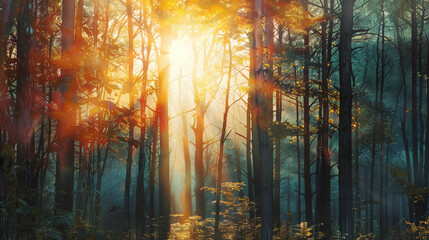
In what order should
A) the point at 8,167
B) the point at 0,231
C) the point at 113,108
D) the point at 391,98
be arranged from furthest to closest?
the point at 391,98 < the point at 113,108 < the point at 0,231 < the point at 8,167

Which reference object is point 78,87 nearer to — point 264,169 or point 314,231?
point 264,169

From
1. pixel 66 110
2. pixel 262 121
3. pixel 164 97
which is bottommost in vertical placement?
pixel 66 110

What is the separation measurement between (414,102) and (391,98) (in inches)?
742

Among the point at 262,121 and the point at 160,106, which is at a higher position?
the point at 160,106

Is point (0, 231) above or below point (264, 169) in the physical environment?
below

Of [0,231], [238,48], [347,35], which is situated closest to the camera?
[0,231]

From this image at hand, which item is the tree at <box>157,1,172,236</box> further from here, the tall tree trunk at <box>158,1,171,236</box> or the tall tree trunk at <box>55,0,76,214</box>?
the tall tree trunk at <box>55,0,76,214</box>

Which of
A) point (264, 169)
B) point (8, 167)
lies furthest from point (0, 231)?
point (264, 169)

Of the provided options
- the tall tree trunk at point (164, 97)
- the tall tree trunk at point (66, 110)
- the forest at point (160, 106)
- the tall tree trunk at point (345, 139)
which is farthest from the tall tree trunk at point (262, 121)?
the tall tree trunk at point (66, 110)

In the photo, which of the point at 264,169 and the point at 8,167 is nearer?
the point at 8,167

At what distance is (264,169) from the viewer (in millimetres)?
11547

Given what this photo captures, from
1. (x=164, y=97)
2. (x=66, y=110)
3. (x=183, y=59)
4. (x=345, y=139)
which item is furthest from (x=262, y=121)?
(x=183, y=59)

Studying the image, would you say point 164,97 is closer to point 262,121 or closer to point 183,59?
point 262,121

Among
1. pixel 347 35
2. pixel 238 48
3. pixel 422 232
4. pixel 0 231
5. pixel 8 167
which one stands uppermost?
pixel 238 48
